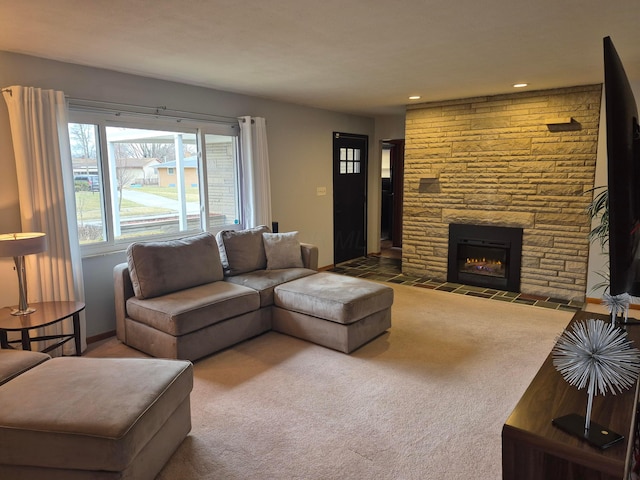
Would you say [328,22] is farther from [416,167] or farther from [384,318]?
[416,167]

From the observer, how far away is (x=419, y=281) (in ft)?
19.3

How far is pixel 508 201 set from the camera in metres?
5.22

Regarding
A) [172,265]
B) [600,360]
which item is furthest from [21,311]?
[600,360]

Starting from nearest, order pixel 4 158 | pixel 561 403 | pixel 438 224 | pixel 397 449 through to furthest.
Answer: pixel 561 403 < pixel 397 449 < pixel 4 158 < pixel 438 224

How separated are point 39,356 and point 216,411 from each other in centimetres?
105

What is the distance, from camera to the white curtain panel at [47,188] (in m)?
3.21

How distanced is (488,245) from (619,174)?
15.5ft

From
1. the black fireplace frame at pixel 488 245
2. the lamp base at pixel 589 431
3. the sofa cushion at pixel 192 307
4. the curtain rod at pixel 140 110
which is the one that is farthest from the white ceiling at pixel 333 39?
the lamp base at pixel 589 431

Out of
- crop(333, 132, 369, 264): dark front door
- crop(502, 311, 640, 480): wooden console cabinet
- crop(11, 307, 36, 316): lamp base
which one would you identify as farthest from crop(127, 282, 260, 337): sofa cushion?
crop(333, 132, 369, 264): dark front door

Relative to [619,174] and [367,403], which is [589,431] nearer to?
[619,174]

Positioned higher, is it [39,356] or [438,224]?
[438,224]

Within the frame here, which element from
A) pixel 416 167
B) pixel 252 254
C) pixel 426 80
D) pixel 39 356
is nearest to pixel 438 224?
pixel 416 167

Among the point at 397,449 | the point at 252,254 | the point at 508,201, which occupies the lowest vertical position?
the point at 397,449

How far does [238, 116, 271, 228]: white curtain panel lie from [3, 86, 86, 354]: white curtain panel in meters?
1.97
